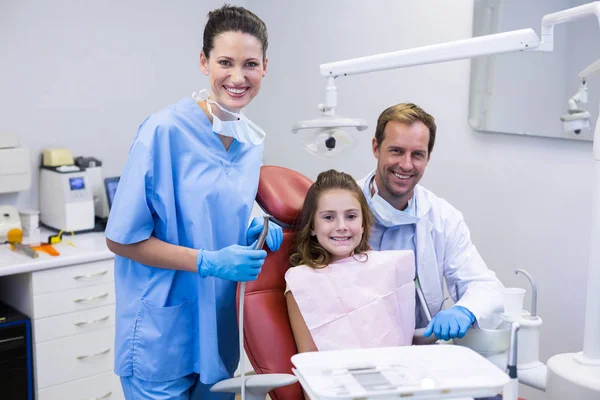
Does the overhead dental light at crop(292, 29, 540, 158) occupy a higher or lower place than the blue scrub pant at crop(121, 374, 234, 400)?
higher

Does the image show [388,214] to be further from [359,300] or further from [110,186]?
[110,186]

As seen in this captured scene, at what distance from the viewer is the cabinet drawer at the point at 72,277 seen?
242 cm

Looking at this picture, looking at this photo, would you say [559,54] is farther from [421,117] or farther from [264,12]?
[264,12]

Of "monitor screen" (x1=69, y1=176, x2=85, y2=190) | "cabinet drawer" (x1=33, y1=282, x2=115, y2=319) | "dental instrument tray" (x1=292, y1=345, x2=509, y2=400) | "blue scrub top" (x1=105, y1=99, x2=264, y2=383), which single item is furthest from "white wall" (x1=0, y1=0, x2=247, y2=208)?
"dental instrument tray" (x1=292, y1=345, x2=509, y2=400)

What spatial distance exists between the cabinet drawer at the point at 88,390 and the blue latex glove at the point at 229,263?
51.9 inches

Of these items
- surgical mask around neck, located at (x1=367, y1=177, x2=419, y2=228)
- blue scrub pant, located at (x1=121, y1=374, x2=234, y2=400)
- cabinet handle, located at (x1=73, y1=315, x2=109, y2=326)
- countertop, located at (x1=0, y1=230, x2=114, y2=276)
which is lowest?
cabinet handle, located at (x1=73, y1=315, x2=109, y2=326)

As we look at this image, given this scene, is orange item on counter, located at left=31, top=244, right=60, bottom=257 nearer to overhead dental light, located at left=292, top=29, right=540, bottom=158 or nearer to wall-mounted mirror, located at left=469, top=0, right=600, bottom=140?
overhead dental light, located at left=292, top=29, right=540, bottom=158

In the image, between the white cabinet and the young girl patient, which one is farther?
the white cabinet

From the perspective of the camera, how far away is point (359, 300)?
5.50 ft

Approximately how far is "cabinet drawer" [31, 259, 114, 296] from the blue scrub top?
0.88 metres

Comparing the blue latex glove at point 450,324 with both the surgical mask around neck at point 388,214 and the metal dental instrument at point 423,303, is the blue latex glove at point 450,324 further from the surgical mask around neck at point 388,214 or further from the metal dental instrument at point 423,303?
the surgical mask around neck at point 388,214

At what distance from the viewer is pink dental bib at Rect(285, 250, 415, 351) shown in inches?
64.3

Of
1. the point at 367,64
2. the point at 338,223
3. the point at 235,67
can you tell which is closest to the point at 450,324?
the point at 338,223

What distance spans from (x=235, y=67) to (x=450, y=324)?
78cm
